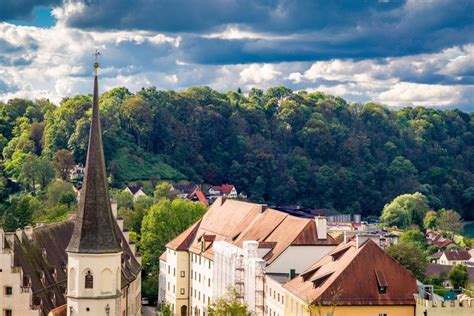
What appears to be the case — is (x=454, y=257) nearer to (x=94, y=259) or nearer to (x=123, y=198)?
(x=123, y=198)

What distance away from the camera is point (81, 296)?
65188 millimetres

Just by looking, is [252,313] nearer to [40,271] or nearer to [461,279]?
[40,271]

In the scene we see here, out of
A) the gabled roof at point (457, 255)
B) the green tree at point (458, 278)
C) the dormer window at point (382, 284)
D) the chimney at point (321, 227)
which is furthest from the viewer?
the gabled roof at point (457, 255)

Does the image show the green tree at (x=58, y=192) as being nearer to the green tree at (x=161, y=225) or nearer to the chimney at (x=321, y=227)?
the green tree at (x=161, y=225)

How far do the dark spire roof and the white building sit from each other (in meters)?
24.8

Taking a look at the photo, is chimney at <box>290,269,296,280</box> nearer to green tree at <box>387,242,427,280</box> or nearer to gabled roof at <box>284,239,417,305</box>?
gabled roof at <box>284,239,417,305</box>

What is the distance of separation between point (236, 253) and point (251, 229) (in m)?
7.24

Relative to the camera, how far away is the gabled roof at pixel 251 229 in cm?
9069

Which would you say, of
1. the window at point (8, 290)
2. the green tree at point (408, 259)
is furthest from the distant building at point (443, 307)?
the green tree at point (408, 259)

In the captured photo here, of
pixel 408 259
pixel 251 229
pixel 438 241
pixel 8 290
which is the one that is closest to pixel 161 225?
pixel 408 259

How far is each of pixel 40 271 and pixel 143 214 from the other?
7932 centimetres

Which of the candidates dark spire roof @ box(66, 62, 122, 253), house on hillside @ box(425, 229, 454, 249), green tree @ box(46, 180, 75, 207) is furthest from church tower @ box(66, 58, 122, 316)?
house on hillside @ box(425, 229, 454, 249)

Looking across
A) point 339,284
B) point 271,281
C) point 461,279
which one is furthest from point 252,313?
point 461,279

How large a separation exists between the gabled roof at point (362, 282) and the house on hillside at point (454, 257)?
277 ft
